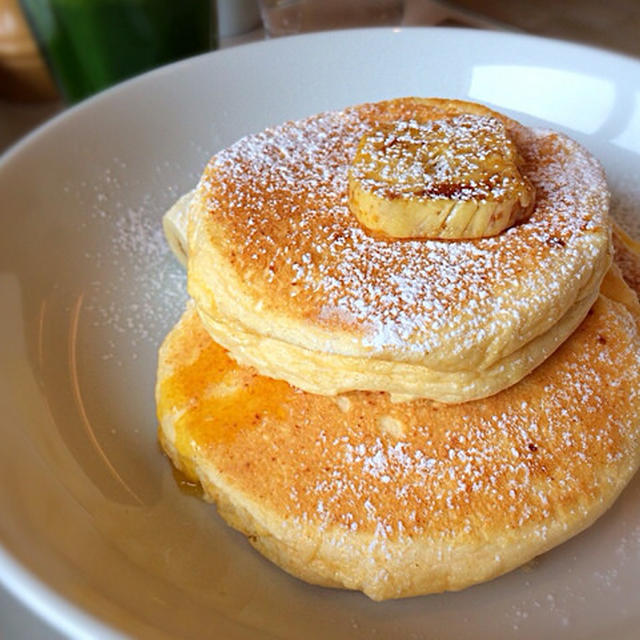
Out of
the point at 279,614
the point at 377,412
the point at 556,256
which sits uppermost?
the point at 556,256

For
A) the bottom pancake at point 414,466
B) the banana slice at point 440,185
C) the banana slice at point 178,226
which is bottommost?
the bottom pancake at point 414,466

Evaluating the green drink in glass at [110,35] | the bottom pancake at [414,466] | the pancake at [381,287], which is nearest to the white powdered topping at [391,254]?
the pancake at [381,287]

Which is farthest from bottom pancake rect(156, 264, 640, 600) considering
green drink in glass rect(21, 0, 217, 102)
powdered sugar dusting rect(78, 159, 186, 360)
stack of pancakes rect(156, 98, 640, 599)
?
green drink in glass rect(21, 0, 217, 102)

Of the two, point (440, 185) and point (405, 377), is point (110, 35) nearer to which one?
point (440, 185)

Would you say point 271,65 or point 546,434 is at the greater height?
point 271,65

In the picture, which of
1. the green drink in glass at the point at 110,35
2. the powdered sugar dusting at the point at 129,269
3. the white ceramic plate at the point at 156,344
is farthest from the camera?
the green drink in glass at the point at 110,35

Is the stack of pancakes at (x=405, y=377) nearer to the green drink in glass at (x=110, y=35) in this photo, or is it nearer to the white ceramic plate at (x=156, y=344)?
the white ceramic plate at (x=156, y=344)

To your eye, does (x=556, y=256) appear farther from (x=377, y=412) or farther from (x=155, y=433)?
(x=155, y=433)

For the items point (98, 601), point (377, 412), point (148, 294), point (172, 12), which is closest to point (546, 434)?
point (377, 412)
